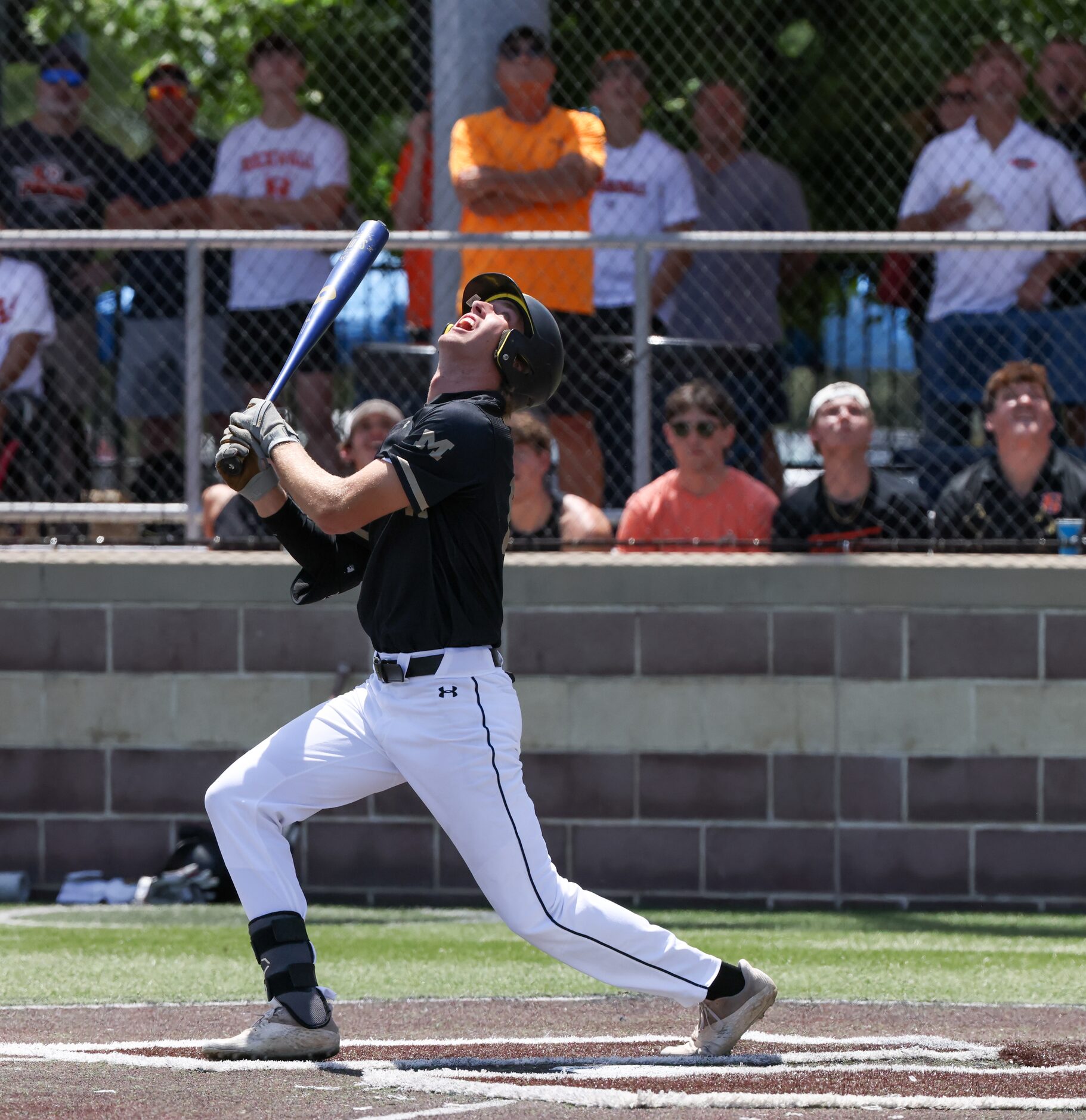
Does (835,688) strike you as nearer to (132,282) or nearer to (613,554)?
(613,554)

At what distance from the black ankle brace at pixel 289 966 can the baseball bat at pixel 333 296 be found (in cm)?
113

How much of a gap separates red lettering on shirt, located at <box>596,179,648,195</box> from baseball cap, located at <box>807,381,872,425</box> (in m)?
1.54

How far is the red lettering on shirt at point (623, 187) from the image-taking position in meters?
9.74

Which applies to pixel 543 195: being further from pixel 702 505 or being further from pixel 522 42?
pixel 702 505

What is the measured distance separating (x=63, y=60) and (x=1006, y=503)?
17.9 ft

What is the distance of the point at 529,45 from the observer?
9266 mm

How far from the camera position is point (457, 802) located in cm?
507

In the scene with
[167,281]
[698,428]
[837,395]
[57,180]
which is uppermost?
[57,180]

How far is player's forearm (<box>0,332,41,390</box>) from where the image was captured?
370 inches

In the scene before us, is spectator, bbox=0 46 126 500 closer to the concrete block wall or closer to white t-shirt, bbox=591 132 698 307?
the concrete block wall

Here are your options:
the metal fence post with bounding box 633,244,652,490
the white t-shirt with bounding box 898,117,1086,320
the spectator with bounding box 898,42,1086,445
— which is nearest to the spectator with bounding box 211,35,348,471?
the metal fence post with bounding box 633,244,652,490

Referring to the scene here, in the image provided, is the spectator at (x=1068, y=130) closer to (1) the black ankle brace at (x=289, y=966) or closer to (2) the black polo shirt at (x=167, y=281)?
(2) the black polo shirt at (x=167, y=281)

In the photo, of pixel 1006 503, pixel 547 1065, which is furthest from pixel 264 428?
pixel 1006 503

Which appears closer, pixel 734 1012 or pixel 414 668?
pixel 414 668
